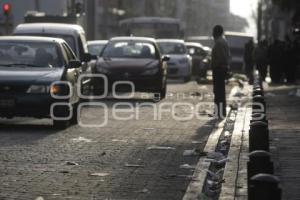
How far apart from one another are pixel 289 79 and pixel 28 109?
24064 millimetres

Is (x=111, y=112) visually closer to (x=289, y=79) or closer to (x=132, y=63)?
(x=132, y=63)

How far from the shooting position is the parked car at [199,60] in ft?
147

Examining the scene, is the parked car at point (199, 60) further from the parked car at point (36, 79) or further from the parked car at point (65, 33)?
the parked car at point (36, 79)

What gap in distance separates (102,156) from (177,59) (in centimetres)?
2758

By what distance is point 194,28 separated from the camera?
12988 centimetres

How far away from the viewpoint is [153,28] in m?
50.1

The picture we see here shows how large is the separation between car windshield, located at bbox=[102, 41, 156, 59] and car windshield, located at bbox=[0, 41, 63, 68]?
9634 millimetres

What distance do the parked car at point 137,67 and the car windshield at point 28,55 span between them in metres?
8.76

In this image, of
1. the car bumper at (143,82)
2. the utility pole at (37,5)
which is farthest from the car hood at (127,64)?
the utility pole at (37,5)

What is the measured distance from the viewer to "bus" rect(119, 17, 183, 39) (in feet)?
163

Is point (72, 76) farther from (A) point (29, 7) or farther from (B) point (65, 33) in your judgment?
(A) point (29, 7)

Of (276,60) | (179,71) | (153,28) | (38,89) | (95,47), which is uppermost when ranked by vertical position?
(38,89)

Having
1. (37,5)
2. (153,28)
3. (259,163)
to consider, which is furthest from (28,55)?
(153,28)

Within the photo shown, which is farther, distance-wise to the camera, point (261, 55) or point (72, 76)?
point (261, 55)
